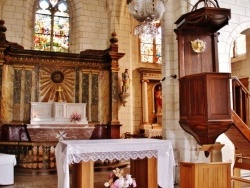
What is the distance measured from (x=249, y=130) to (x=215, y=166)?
Result: 1017mm

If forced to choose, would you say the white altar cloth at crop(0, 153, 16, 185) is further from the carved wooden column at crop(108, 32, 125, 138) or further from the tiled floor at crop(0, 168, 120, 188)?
the carved wooden column at crop(108, 32, 125, 138)

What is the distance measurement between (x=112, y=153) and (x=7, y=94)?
5397 millimetres

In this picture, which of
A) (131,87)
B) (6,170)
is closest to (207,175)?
(6,170)

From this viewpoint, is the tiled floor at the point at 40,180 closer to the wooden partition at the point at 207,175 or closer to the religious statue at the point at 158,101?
the wooden partition at the point at 207,175

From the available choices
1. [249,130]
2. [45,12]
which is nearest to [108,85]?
[45,12]

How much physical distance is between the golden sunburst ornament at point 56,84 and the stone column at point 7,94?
2.80 ft

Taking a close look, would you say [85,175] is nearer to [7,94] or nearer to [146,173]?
[146,173]

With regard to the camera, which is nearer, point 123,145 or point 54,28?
point 123,145

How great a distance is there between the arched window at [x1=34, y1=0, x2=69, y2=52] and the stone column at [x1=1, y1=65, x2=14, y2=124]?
6.90 feet

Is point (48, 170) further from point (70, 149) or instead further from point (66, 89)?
point (70, 149)

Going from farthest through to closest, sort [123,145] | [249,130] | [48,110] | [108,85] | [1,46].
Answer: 1. [108,85]
2. [48,110]
3. [1,46]
4. [249,130]
5. [123,145]

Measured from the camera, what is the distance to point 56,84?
30.7ft

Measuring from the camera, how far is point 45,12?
11008 mm

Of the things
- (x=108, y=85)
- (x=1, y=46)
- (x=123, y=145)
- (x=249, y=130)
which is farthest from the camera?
(x=108, y=85)
